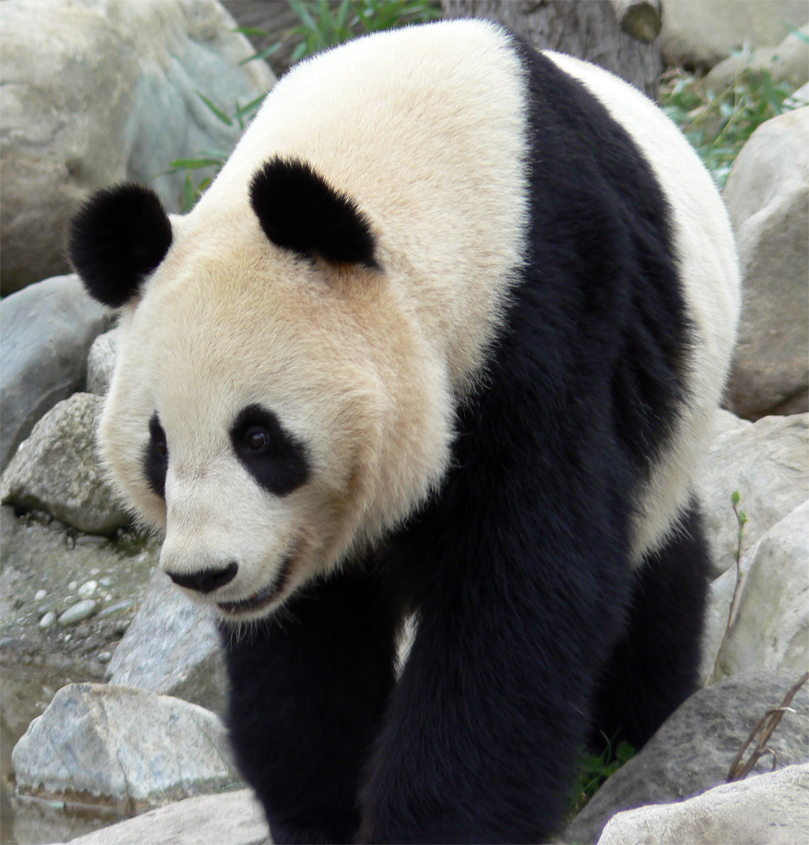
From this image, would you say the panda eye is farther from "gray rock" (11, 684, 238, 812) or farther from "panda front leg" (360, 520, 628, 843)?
"gray rock" (11, 684, 238, 812)

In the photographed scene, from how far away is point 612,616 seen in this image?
2148mm

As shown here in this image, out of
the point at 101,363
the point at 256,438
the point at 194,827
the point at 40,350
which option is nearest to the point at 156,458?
the point at 256,438

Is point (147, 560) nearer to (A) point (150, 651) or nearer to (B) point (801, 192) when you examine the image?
(A) point (150, 651)

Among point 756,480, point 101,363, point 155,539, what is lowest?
point 155,539

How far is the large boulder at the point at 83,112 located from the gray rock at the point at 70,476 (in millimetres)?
1748

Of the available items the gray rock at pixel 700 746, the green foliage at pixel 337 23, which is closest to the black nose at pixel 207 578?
the gray rock at pixel 700 746

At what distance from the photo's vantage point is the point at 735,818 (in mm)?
1472

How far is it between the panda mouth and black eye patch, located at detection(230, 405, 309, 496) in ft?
0.57

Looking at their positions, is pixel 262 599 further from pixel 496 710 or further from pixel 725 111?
pixel 725 111

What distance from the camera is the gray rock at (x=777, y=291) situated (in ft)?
14.0

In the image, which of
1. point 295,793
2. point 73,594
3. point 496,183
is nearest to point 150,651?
point 73,594

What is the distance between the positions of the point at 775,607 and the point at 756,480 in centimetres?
82

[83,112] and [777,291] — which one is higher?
[777,291]

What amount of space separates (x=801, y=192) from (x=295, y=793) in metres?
3.04
